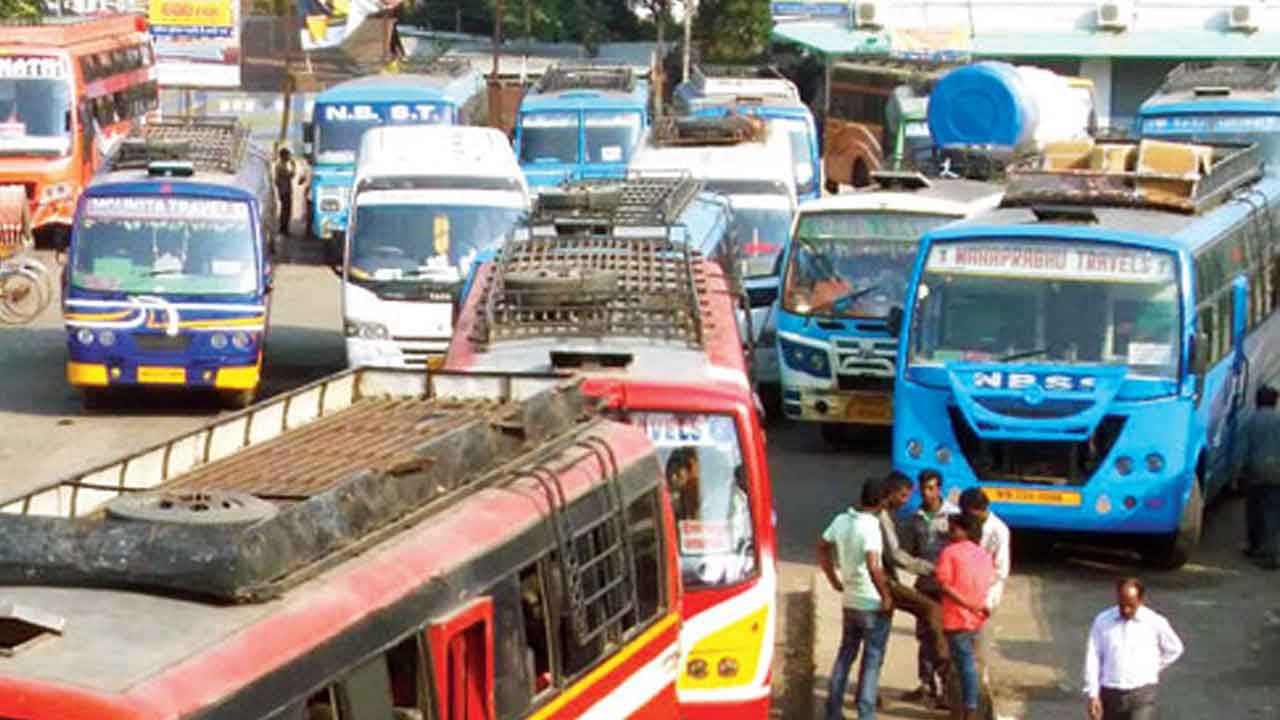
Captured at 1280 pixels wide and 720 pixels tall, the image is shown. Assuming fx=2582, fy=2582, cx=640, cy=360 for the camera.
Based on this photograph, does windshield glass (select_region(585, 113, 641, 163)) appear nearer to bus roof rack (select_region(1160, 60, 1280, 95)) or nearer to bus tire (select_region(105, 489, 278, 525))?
bus roof rack (select_region(1160, 60, 1280, 95))

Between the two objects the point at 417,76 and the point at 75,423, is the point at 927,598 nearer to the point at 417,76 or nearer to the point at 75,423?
the point at 75,423

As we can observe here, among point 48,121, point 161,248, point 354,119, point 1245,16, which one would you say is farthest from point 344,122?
point 1245,16

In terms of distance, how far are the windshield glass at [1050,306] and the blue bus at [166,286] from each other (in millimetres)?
7202

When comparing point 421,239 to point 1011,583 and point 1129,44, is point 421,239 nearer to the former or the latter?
point 1011,583

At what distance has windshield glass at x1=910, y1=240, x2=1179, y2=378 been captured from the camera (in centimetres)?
1762

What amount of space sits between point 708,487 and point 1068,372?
5647mm

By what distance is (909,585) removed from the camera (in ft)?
45.6

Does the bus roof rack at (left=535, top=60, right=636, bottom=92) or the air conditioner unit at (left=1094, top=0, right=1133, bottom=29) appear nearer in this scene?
the bus roof rack at (left=535, top=60, right=636, bottom=92)

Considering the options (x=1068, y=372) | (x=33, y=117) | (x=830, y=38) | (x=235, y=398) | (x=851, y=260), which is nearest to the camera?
(x=1068, y=372)

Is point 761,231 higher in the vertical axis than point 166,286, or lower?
higher

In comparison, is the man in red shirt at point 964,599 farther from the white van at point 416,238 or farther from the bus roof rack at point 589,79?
the bus roof rack at point 589,79

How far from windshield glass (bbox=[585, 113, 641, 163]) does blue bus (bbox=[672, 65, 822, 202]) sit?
2.68 ft

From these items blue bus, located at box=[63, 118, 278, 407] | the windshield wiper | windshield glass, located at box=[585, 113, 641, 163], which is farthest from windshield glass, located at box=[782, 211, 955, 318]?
windshield glass, located at box=[585, 113, 641, 163]

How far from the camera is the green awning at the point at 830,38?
51844 millimetres
